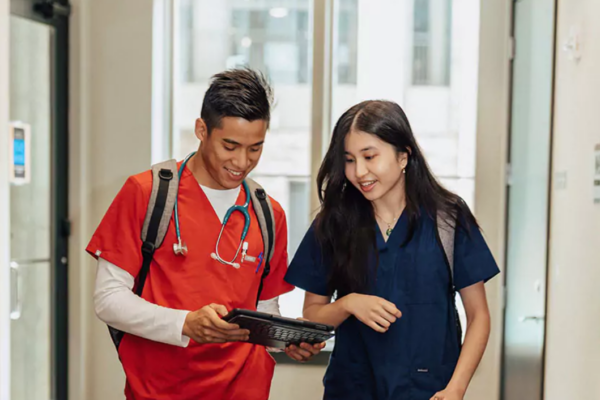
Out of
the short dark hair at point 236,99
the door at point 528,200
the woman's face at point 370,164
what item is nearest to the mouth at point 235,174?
the short dark hair at point 236,99

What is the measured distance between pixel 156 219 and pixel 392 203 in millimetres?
515

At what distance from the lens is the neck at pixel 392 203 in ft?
5.39

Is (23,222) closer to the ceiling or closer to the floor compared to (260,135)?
closer to the floor

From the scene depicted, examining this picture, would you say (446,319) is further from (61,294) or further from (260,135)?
(61,294)

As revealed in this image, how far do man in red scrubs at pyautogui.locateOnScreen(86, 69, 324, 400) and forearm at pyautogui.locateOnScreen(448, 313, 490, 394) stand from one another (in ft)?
1.03

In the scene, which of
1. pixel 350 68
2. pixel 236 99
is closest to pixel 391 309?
pixel 236 99

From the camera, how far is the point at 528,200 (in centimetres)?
315

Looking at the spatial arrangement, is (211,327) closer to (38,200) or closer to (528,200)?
(528,200)

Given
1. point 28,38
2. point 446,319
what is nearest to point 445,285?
point 446,319

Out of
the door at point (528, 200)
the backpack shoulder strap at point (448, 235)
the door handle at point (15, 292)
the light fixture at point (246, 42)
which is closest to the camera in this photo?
the backpack shoulder strap at point (448, 235)

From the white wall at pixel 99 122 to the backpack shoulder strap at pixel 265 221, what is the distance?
202 cm

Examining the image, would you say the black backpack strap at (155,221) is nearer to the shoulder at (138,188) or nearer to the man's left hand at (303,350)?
the shoulder at (138,188)

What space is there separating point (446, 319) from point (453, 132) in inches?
89.6

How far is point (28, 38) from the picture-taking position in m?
3.36
